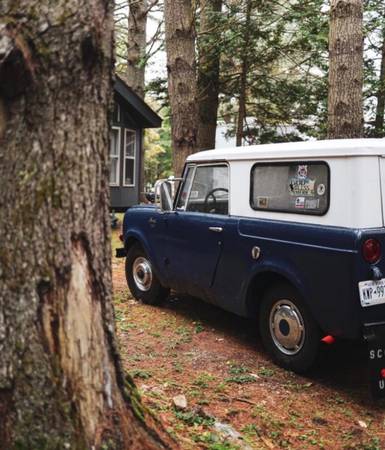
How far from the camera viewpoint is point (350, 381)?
515 cm

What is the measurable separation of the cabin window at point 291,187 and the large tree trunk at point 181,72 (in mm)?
4560

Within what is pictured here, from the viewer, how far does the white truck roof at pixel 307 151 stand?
448 cm

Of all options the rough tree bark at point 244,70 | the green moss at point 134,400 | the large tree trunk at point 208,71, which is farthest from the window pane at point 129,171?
the green moss at point 134,400

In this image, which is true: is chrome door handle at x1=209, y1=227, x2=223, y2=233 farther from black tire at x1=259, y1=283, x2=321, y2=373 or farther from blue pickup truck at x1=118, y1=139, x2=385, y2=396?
black tire at x1=259, y1=283, x2=321, y2=373

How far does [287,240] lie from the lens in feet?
16.3

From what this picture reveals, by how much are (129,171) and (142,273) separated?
47.8 ft

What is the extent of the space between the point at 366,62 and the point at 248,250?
12.7 meters

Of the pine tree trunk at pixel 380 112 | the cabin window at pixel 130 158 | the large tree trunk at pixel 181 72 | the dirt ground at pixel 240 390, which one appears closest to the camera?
the dirt ground at pixel 240 390

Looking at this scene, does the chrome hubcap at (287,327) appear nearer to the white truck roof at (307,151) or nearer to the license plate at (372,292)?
the license plate at (372,292)

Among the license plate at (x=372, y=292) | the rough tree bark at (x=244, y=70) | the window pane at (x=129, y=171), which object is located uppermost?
the rough tree bark at (x=244, y=70)

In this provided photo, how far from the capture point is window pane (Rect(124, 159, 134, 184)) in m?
21.6

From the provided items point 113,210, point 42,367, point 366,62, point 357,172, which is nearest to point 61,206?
point 42,367

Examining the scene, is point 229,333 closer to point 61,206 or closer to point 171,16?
point 61,206

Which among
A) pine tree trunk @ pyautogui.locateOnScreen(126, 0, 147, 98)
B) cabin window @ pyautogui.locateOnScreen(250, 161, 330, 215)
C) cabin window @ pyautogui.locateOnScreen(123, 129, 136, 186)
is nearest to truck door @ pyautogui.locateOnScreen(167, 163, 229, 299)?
cabin window @ pyautogui.locateOnScreen(250, 161, 330, 215)
